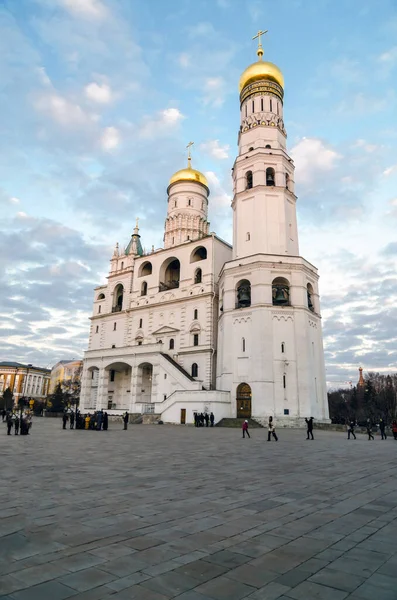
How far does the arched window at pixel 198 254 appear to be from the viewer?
142 feet

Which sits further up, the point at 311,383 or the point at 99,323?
the point at 99,323

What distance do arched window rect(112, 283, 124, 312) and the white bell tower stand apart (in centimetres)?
1840

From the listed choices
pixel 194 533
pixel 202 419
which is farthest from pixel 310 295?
pixel 194 533

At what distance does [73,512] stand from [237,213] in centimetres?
3524

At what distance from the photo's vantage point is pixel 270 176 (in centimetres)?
3934

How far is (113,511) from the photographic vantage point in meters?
5.57

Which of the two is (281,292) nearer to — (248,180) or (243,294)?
(243,294)

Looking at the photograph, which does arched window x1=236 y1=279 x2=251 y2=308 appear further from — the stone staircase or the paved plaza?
the paved plaza

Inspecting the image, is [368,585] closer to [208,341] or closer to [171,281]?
[208,341]

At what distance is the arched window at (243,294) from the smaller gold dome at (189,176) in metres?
22.4

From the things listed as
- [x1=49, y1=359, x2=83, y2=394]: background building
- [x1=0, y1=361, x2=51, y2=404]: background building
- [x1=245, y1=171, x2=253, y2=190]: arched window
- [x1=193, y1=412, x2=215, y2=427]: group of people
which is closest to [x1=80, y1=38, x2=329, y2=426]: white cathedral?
[x1=245, y1=171, x2=253, y2=190]: arched window

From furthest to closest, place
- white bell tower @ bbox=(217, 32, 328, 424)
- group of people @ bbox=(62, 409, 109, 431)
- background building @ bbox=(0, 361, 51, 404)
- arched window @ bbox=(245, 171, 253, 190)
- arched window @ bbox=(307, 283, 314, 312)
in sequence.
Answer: background building @ bbox=(0, 361, 51, 404) < arched window @ bbox=(245, 171, 253, 190) < arched window @ bbox=(307, 283, 314, 312) < white bell tower @ bbox=(217, 32, 328, 424) < group of people @ bbox=(62, 409, 109, 431)

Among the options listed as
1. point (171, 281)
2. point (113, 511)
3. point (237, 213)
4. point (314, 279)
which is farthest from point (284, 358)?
point (113, 511)

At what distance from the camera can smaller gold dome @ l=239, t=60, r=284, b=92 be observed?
1625 inches
